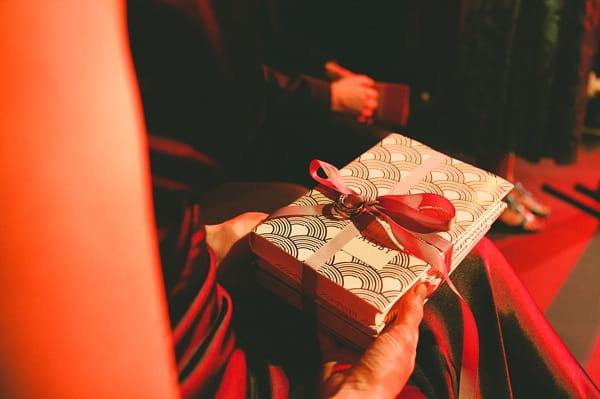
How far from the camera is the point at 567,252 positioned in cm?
170

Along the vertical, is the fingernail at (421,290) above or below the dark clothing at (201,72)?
below

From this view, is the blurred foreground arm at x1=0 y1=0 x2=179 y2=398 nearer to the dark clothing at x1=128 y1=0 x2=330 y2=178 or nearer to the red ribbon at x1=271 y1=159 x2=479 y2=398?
the dark clothing at x1=128 y1=0 x2=330 y2=178

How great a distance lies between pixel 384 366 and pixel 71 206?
434 millimetres

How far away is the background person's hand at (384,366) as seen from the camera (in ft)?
1.99

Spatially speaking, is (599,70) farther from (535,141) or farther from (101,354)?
(101,354)

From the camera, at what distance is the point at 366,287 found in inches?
26.3

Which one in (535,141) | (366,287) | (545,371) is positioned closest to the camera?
(366,287)

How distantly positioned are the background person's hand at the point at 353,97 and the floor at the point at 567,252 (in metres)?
0.68

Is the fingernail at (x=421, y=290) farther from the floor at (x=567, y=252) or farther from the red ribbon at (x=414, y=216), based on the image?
the floor at (x=567, y=252)

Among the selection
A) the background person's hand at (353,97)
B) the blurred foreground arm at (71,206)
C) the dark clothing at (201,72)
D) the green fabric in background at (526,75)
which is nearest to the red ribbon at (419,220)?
the dark clothing at (201,72)

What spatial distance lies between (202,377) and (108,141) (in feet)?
1.09

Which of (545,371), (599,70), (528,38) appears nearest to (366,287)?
(545,371)

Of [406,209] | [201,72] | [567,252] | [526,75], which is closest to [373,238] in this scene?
[406,209]

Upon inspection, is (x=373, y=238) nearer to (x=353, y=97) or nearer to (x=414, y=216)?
(x=414, y=216)
